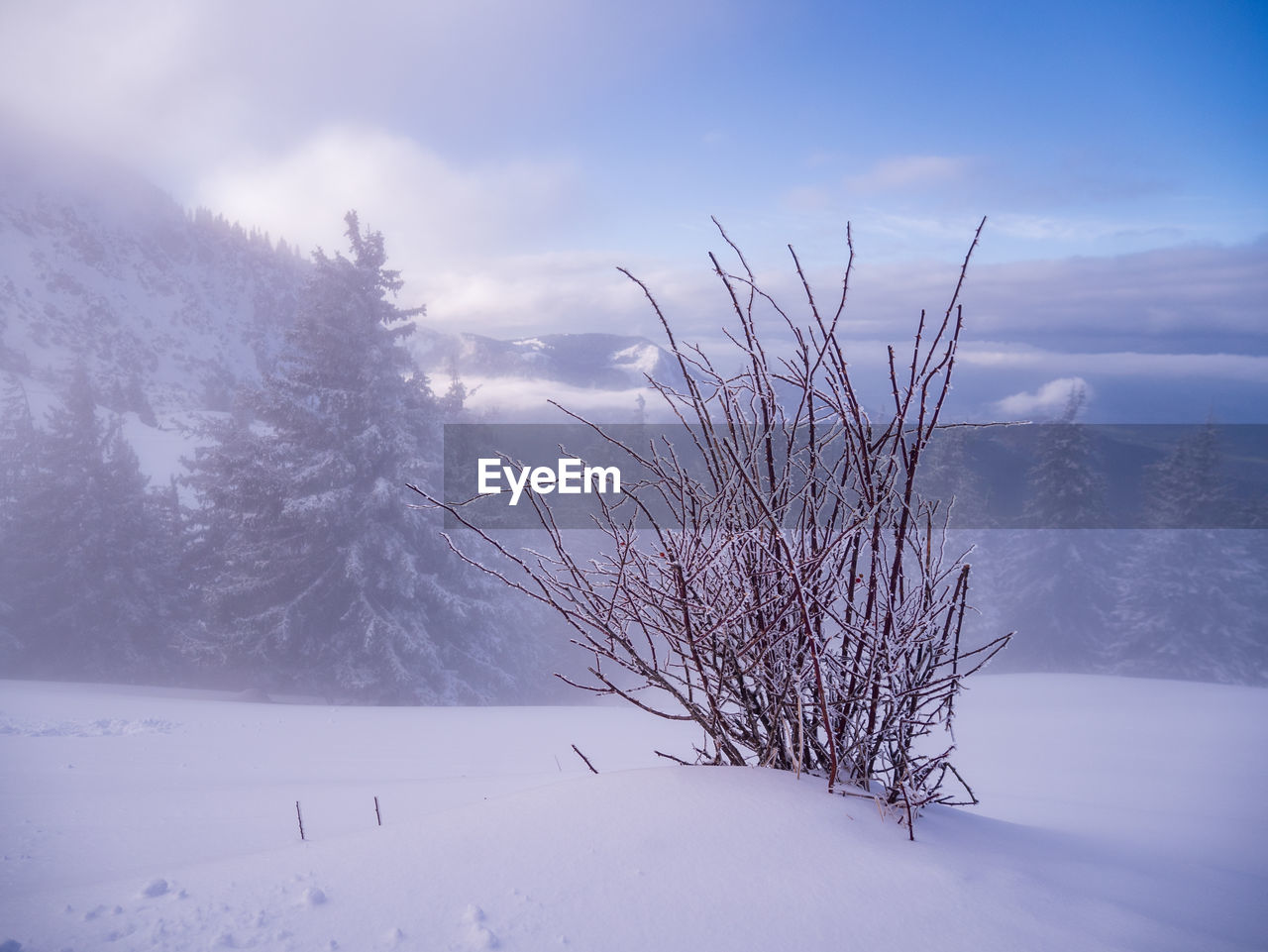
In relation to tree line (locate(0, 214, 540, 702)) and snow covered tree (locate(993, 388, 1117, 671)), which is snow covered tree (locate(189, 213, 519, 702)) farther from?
snow covered tree (locate(993, 388, 1117, 671))

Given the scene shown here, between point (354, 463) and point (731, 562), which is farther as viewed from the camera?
point (354, 463)

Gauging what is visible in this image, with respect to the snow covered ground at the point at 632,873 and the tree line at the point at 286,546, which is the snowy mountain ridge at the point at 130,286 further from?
the snow covered ground at the point at 632,873

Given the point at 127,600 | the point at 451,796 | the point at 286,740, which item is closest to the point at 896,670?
the point at 451,796

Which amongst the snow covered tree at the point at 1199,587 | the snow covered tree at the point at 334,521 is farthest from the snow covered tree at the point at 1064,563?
the snow covered tree at the point at 334,521

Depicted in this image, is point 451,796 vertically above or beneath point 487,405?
beneath

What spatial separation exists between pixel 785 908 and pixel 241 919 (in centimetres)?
89

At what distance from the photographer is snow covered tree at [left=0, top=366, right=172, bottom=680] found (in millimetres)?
14438

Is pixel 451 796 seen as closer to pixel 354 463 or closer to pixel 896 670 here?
pixel 896 670

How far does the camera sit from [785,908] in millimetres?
1153

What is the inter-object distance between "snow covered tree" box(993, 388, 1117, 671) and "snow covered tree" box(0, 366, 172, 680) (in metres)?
21.3

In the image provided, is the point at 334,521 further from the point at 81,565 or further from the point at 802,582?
the point at 802,582

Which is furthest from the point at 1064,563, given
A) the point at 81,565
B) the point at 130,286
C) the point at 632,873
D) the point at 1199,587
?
the point at 130,286

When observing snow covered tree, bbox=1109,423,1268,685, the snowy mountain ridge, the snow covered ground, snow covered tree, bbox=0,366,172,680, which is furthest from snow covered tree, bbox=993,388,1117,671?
the snowy mountain ridge

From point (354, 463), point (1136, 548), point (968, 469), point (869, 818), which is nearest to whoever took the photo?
point (869, 818)
